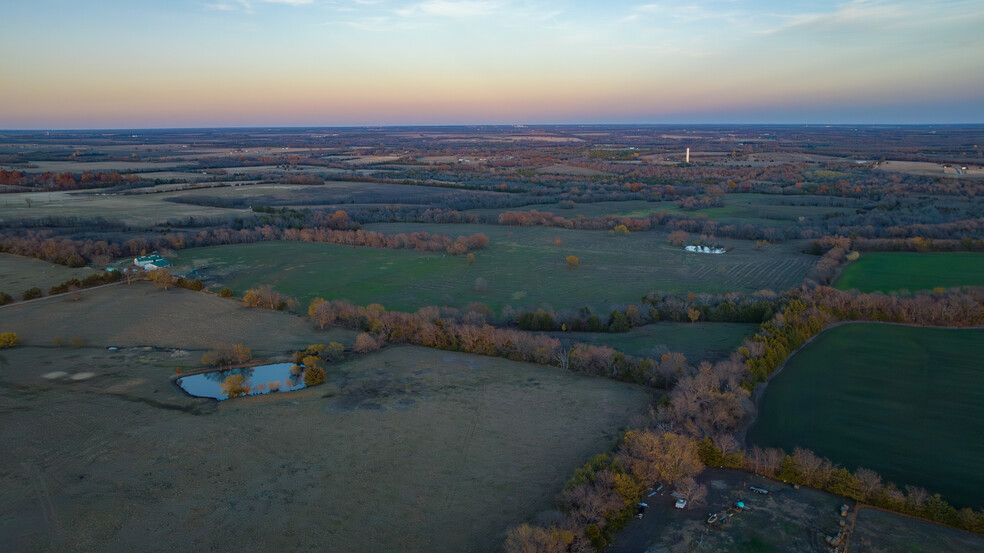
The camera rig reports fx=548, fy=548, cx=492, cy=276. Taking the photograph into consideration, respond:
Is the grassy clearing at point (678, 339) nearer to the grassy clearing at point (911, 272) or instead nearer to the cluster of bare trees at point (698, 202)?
the grassy clearing at point (911, 272)

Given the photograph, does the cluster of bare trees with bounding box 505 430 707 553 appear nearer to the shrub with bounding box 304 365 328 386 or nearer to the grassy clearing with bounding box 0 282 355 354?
the shrub with bounding box 304 365 328 386

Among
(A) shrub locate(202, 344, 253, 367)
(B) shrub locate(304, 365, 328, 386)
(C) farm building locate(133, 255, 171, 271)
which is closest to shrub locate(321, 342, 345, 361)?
(B) shrub locate(304, 365, 328, 386)

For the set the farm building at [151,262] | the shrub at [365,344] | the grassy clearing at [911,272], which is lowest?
the shrub at [365,344]

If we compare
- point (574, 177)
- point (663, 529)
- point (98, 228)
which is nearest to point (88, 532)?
point (663, 529)

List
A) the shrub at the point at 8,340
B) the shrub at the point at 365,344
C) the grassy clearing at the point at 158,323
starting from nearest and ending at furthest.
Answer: the shrub at the point at 8,340 → the shrub at the point at 365,344 → the grassy clearing at the point at 158,323

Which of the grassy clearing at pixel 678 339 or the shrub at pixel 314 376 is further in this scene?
the grassy clearing at pixel 678 339

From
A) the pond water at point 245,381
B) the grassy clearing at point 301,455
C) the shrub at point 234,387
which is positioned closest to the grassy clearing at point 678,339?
the grassy clearing at point 301,455

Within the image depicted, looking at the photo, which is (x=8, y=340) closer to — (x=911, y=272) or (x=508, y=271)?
(x=508, y=271)

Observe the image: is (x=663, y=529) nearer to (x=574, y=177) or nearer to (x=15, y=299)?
(x=15, y=299)
